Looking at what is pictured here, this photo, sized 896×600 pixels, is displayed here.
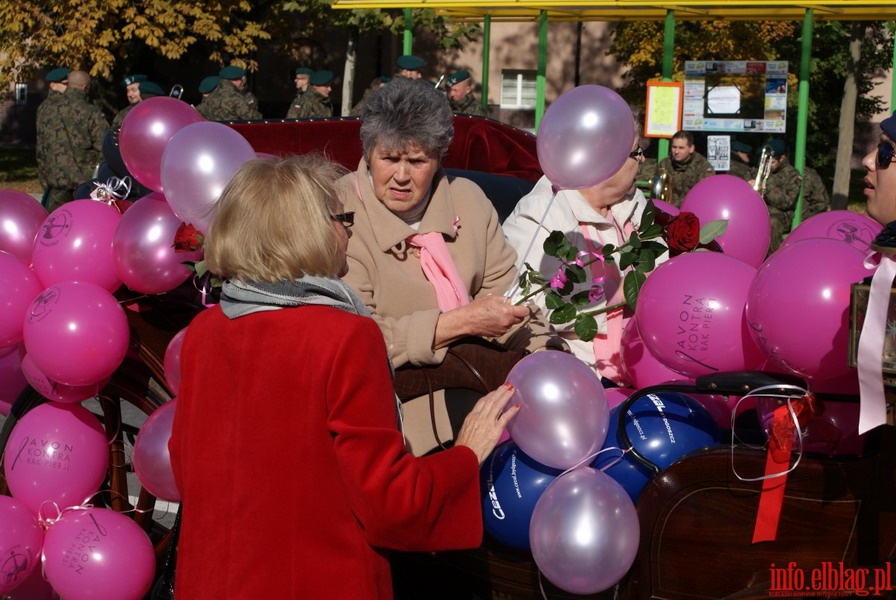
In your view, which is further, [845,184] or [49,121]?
[845,184]

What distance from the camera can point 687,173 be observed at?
1171 cm

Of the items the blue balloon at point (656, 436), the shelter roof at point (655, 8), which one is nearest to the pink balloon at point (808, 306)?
the blue balloon at point (656, 436)

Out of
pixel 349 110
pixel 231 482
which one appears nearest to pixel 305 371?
pixel 231 482

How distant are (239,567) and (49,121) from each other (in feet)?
34.6

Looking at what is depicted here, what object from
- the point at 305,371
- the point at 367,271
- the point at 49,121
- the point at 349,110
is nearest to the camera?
the point at 305,371

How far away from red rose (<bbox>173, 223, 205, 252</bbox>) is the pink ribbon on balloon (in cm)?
201

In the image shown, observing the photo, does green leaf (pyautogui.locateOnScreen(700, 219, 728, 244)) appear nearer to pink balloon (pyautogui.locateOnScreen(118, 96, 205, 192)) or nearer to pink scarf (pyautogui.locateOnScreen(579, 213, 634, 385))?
pink scarf (pyautogui.locateOnScreen(579, 213, 634, 385))

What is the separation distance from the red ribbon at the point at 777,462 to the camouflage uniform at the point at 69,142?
10.1 metres

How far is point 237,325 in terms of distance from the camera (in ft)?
7.68

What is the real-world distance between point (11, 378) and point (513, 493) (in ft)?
7.14

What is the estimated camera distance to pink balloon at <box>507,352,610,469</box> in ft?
9.41

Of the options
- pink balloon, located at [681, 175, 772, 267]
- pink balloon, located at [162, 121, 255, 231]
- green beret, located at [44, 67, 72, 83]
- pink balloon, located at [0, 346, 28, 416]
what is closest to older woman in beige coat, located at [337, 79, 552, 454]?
pink balloon, located at [162, 121, 255, 231]

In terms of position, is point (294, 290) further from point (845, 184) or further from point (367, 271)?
point (845, 184)

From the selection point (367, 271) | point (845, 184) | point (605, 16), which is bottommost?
point (845, 184)
